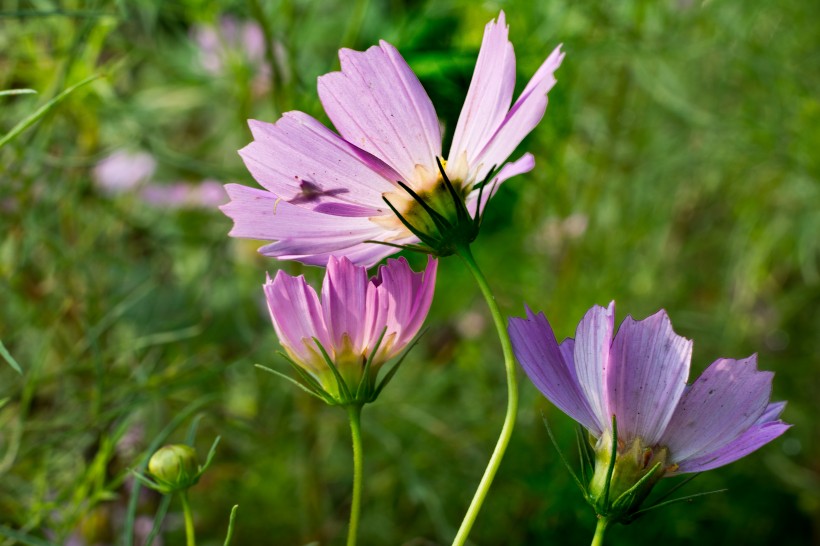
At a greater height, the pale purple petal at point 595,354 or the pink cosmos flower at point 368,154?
the pink cosmos flower at point 368,154

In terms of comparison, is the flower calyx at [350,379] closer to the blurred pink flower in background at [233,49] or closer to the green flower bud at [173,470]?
the green flower bud at [173,470]

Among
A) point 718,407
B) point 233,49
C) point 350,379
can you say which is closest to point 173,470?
point 350,379

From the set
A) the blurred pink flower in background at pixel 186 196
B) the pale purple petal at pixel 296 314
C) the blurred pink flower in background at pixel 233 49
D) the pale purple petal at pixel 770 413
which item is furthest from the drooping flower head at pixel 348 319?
the blurred pink flower in background at pixel 186 196

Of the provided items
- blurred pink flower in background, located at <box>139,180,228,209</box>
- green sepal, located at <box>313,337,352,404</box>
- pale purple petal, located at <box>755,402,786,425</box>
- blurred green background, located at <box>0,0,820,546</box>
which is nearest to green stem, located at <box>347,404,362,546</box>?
green sepal, located at <box>313,337,352,404</box>

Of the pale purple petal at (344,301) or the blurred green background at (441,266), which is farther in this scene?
the blurred green background at (441,266)

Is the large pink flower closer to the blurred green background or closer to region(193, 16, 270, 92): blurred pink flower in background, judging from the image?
the blurred green background

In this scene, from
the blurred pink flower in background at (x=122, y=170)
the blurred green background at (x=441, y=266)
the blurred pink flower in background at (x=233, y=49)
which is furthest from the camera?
the blurred pink flower in background at (x=122, y=170)

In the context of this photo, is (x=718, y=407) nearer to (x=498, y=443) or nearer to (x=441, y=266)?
(x=498, y=443)

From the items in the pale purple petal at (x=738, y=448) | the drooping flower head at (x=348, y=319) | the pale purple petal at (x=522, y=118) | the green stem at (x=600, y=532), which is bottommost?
the green stem at (x=600, y=532)
